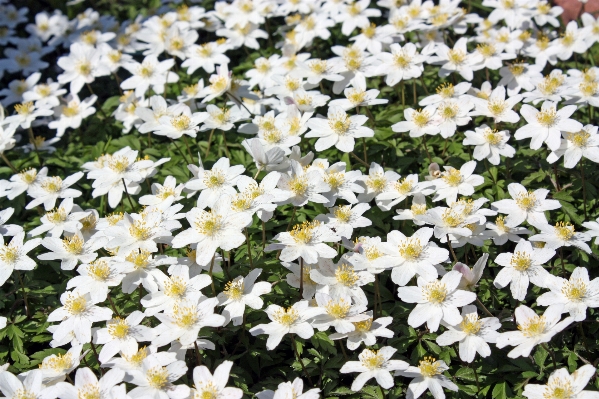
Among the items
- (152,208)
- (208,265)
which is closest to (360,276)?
(208,265)

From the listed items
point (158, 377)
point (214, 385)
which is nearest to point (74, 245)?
point (158, 377)

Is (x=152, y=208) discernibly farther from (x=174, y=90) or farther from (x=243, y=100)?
(x=174, y=90)

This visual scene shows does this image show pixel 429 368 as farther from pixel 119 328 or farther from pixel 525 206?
pixel 119 328

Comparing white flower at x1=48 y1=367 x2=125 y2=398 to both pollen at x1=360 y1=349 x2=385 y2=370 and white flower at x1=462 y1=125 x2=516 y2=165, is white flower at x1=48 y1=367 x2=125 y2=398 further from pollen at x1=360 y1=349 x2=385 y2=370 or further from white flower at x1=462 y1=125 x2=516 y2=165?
white flower at x1=462 y1=125 x2=516 y2=165

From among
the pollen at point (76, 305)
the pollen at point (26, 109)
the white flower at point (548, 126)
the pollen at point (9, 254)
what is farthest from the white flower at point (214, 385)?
the pollen at point (26, 109)

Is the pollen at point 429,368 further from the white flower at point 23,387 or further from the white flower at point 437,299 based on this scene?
the white flower at point 23,387

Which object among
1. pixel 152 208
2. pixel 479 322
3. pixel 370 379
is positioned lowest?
pixel 370 379
